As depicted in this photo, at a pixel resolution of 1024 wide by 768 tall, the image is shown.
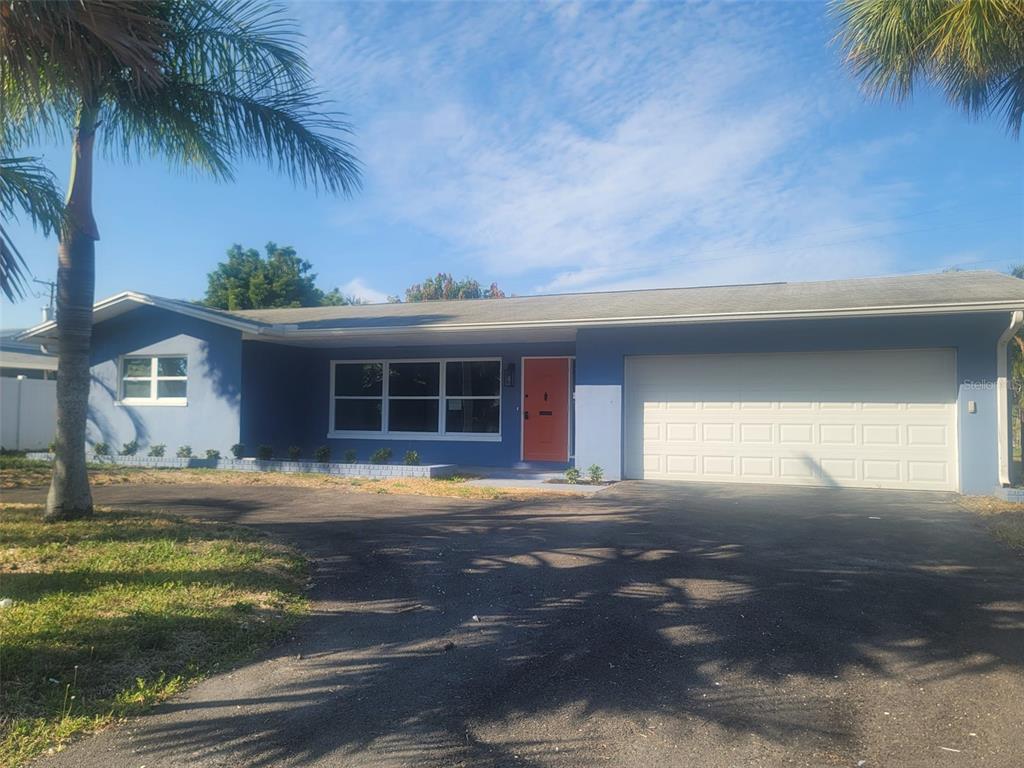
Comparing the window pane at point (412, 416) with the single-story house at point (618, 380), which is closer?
the single-story house at point (618, 380)

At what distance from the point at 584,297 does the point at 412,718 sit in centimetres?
1389

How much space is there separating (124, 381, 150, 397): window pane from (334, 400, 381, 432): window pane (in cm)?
417

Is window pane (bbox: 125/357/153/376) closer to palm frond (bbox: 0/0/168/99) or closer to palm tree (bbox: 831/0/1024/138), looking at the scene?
palm frond (bbox: 0/0/168/99)

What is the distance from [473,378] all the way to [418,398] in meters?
1.39

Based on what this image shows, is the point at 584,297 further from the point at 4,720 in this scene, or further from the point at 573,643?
the point at 4,720

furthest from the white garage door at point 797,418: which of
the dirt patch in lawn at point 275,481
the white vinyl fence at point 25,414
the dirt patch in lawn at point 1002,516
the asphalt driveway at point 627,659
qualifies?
the white vinyl fence at point 25,414

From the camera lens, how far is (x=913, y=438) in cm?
1231

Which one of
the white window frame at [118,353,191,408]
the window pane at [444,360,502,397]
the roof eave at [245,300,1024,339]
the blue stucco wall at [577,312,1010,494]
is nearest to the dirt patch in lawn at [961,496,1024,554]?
the blue stucco wall at [577,312,1010,494]

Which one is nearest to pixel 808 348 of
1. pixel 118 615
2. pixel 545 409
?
pixel 545 409

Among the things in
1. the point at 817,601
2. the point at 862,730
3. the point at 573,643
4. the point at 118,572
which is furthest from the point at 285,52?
the point at 862,730

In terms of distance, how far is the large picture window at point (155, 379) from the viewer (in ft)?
55.0

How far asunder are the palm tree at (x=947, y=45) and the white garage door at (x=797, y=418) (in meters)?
Answer: 4.25

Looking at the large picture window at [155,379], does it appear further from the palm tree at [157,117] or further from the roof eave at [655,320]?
the palm tree at [157,117]

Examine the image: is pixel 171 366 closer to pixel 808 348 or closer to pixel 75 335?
pixel 75 335
